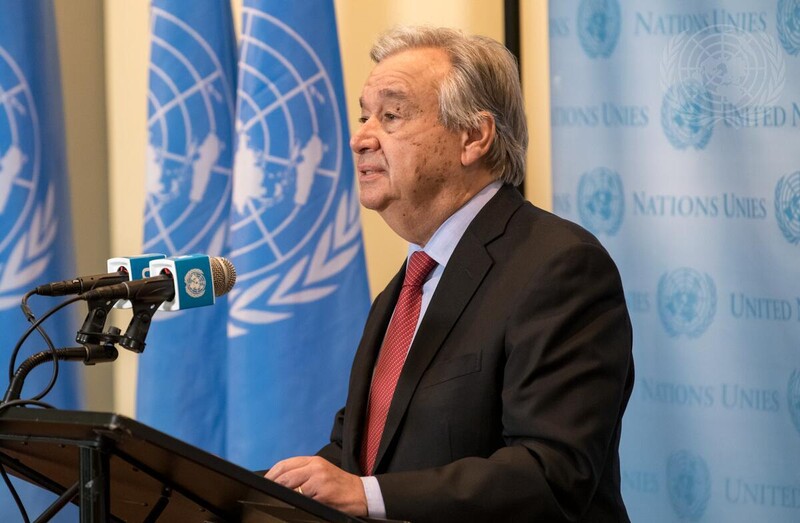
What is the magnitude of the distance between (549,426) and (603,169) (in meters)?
1.76

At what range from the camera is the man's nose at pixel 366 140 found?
2.16 metres

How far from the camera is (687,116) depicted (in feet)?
10.5

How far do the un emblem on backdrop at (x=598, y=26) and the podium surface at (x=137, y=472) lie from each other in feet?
7.37

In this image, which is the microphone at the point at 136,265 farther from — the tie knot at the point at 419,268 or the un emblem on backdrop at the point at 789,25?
the un emblem on backdrop at the point at 789,25

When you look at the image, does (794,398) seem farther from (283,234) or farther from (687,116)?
(283,234)

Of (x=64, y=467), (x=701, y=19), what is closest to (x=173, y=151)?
(x=701, y=19)

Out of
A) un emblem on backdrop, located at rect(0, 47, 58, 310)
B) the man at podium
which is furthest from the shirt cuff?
un emblem on backdrop, located at rect(0, 47, 58, 310)

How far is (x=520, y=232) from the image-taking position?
6.61 ft

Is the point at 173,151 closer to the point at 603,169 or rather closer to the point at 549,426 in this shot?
the point at 603,169

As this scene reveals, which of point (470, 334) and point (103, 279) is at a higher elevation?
point (103, 279)

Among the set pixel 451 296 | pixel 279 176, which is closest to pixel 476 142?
pixel 451 296

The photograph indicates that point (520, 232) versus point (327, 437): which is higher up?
point (520, 232)

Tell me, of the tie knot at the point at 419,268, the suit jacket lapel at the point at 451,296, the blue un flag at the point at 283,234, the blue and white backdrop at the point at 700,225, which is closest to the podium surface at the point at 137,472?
the suit jacket lapel at the point at 451,296

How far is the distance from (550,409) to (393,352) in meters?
0.43
